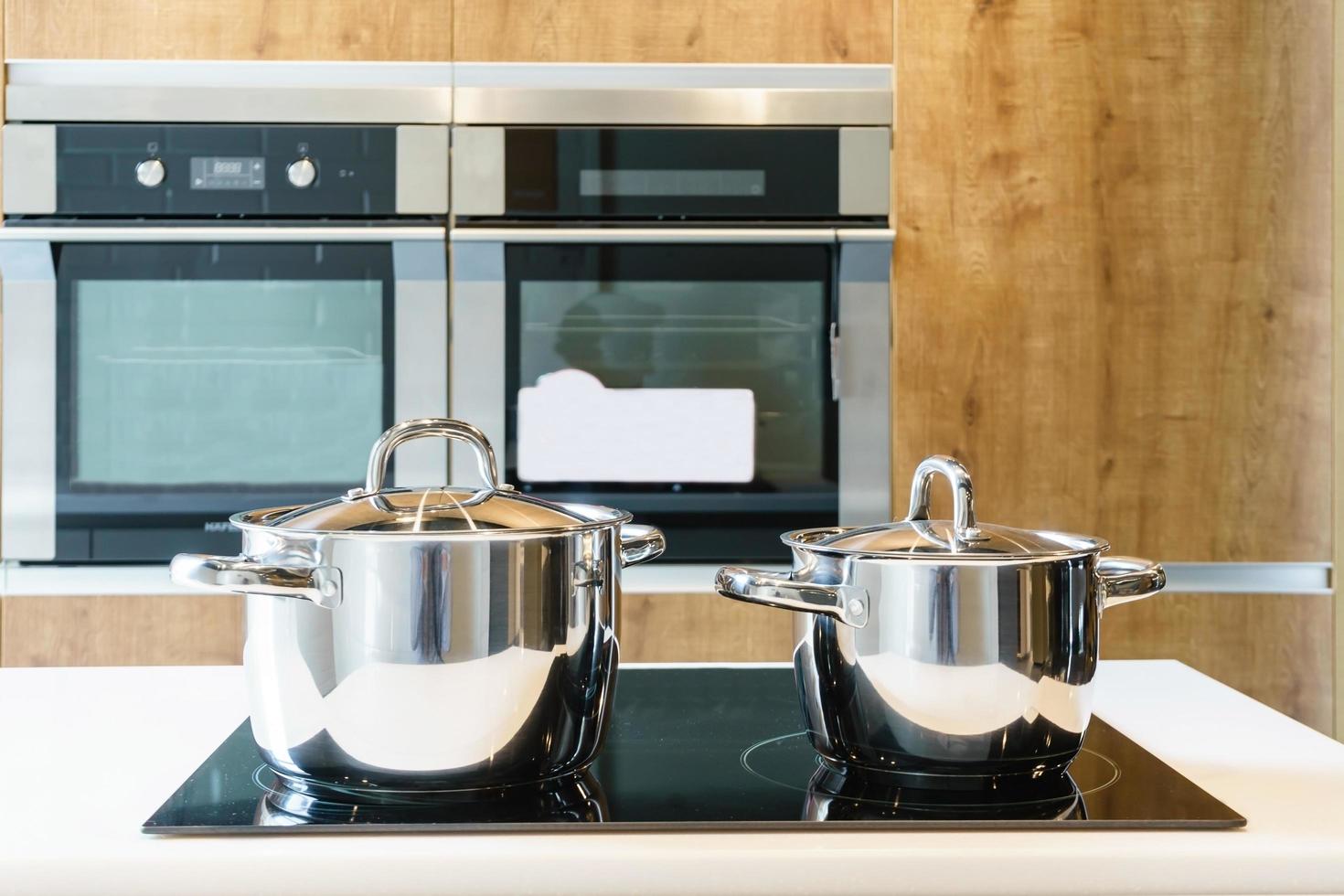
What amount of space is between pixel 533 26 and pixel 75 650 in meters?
1.19

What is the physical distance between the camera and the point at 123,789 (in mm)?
663

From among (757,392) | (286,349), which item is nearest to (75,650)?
(286,349)

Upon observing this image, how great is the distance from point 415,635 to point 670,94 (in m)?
1.41

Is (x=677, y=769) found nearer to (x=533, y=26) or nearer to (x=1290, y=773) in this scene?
(x=1290, y=773)

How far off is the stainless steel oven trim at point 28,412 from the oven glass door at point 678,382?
706 mm

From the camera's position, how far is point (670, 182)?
1.86 metres

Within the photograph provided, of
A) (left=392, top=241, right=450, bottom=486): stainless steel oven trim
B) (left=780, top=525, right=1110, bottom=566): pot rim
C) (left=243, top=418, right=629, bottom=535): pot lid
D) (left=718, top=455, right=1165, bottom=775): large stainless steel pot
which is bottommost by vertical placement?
(left=718, top=455, right=1165, bottom=775): large stainless steel pot

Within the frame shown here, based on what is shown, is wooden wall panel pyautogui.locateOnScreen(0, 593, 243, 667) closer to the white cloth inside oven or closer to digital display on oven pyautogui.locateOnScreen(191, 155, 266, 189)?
the white cloth inside oven

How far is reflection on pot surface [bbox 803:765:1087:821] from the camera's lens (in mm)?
609

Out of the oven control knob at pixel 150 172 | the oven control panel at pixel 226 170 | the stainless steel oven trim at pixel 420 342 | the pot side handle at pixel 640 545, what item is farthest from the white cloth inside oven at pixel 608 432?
the pot side handle at pixel 640 545

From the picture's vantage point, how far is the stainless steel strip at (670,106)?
1835 mm

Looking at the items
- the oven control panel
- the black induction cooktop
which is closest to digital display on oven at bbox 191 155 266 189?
the oven control panel

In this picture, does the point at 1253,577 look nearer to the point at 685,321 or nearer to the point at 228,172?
the point at 685,321

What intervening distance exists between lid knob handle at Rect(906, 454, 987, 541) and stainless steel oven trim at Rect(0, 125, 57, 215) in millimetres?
1589
